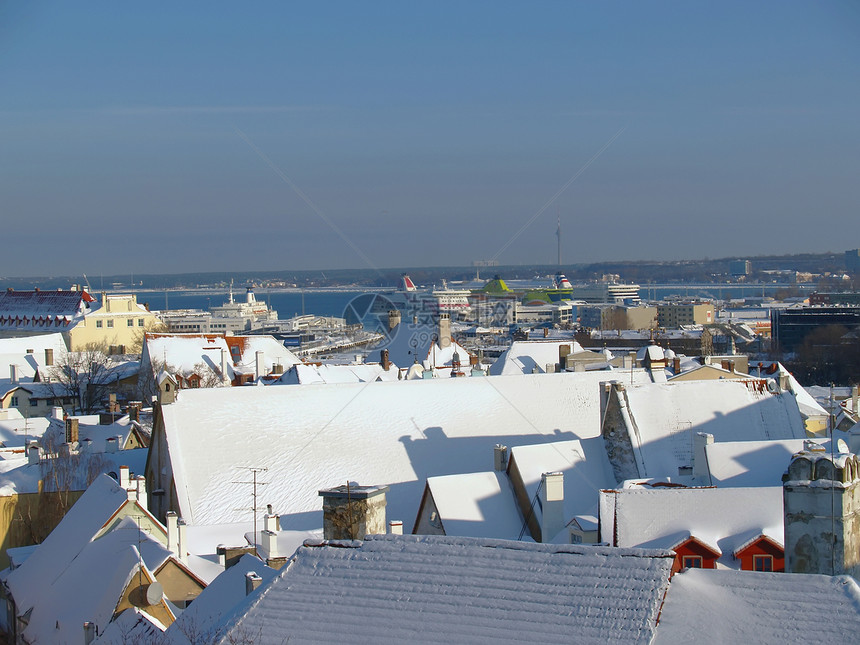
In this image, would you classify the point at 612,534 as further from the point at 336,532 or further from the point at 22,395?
the point at 22,395

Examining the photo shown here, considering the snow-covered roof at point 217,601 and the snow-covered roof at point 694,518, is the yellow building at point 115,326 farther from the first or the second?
the snow-covered roof at point 217,601

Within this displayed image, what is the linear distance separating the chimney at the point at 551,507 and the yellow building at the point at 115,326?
5902 cm

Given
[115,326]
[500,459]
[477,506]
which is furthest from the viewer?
[115,326]

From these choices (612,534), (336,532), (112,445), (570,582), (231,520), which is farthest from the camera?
(112,445)

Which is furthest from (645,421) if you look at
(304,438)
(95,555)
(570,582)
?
(570,582)

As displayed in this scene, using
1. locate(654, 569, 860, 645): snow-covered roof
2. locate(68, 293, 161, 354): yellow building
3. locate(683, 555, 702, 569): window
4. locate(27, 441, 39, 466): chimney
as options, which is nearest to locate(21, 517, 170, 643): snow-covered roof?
locate(683, 555, 702, 569): window

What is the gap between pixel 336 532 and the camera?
11.0m

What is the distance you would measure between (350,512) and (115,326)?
2743 inches

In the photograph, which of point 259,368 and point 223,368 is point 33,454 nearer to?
point 259,368

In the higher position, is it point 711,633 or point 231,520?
point 711,633

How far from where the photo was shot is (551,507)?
1738 cm

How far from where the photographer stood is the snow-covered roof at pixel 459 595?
760 cm

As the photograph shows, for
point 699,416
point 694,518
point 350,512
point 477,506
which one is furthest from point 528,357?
point 350,512

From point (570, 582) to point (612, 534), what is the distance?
20.6 ft
